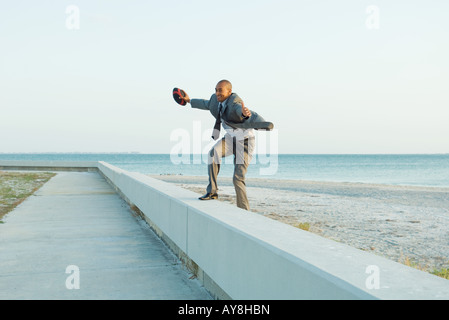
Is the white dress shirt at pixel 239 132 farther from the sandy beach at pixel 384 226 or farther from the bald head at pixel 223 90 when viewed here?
Result: the sandy beach at pixel 384 226

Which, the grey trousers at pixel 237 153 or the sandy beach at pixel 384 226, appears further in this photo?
the sandy beach at pixel 384 226

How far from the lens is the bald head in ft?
19.8

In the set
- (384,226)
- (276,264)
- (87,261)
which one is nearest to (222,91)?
(87,261)

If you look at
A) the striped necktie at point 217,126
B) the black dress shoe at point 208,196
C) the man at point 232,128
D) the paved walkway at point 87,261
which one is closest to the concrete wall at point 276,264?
the black dress shoe at point 208,196

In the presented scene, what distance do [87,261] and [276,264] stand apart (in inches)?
144

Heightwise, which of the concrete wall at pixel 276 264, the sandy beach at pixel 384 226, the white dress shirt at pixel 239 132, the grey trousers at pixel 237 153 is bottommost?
the sandy beach at pixel 384 226

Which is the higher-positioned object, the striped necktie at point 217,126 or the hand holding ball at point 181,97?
the hand holding ball at point 181,97

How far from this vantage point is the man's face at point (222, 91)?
6.04 metres

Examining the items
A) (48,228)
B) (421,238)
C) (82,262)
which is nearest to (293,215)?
(421,238)

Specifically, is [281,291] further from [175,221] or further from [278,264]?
[175,221]

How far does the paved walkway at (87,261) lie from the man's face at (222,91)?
83.7 inches

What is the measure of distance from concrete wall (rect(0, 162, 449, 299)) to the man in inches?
20.7

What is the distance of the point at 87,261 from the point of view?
6.27m
